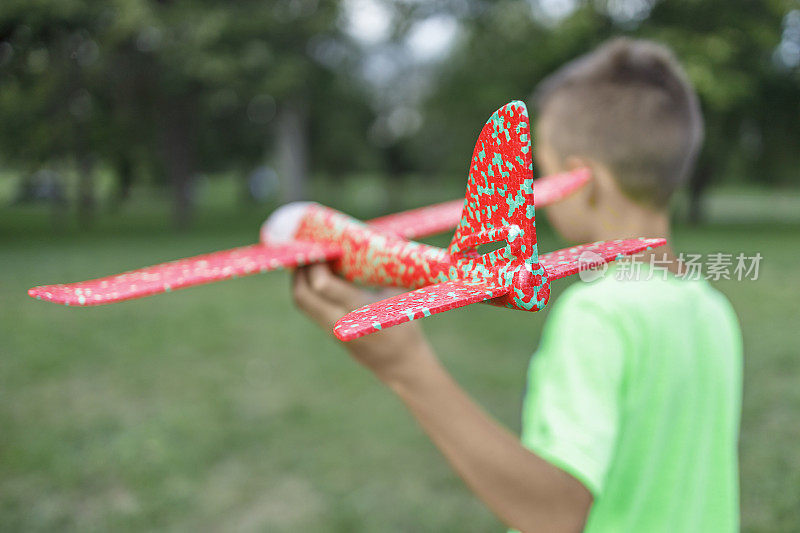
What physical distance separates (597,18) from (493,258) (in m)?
19.4

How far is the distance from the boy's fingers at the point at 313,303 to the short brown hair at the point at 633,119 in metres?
0.89

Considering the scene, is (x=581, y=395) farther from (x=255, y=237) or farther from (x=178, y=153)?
(x=178, y=153)

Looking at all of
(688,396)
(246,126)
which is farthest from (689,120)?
(246,126)

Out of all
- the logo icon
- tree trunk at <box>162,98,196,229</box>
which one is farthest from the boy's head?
tree trunk at <box>162,98,196,229</box>

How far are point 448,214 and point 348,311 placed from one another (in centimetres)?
60

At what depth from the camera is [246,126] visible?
1271 inches

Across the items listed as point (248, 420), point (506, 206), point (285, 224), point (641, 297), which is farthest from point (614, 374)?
point (248, 420)

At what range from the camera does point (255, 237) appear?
1873cm

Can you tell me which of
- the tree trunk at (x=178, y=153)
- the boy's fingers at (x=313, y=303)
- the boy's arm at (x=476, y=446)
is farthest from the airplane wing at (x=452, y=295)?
the tree trunk at (x=178, y=153)

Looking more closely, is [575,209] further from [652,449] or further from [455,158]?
[455,158]

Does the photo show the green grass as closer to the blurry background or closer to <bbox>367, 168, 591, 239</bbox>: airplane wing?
the blurry background

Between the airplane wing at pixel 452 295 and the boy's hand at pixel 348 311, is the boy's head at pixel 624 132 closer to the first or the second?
the airplane wing at pixel 452 295

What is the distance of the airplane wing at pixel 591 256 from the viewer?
43.8 inches

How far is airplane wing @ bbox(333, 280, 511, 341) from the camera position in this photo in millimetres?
936
